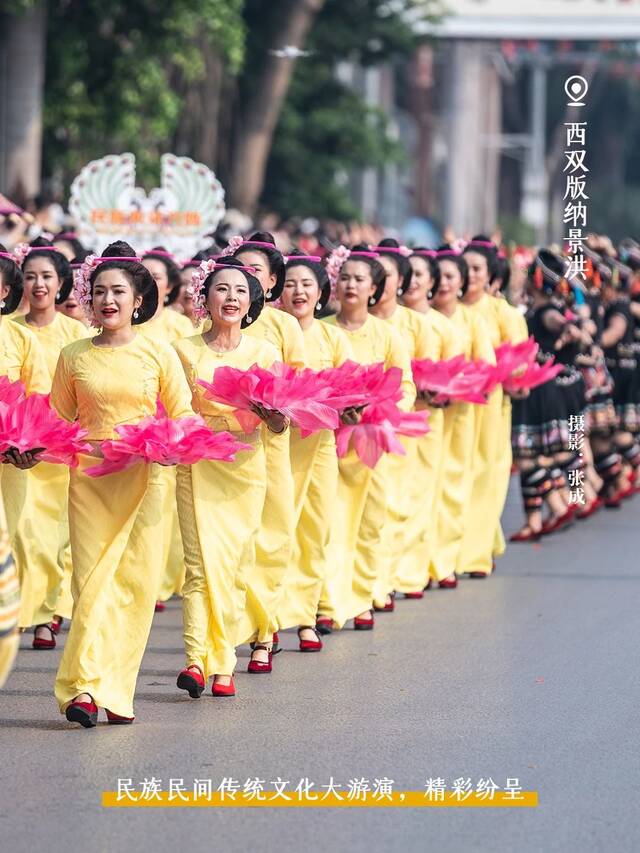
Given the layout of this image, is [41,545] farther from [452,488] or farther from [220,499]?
[452,488]

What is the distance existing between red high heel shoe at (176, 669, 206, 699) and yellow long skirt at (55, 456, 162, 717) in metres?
0.39

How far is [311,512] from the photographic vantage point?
32.5ft

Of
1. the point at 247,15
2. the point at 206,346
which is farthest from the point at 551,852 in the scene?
the point at 247,15

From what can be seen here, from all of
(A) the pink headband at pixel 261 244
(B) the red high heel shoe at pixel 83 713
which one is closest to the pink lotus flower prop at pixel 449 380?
(A) the pink headband at pixel 261 244

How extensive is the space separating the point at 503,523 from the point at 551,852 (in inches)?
376

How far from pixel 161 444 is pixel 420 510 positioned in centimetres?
412

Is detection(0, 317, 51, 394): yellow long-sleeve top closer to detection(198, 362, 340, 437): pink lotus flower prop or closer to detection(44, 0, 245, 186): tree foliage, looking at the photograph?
detection(198, 362, 340, 437): pink lotus flower prop

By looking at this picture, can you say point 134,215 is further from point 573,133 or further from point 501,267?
point 573,133

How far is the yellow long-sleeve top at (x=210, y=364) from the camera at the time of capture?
858cm

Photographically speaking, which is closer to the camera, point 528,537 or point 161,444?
point 161,444

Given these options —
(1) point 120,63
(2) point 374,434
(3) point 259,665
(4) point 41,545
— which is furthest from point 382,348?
(1) point 120,63
